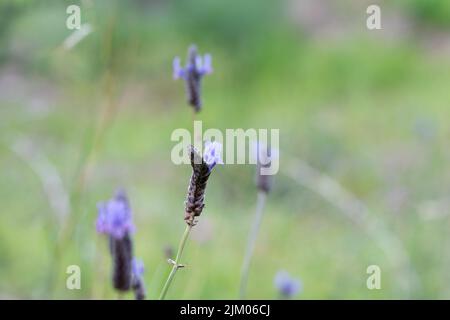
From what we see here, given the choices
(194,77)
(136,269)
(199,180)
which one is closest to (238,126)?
(194,77)

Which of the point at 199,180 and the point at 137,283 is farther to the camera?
the point at 137,283

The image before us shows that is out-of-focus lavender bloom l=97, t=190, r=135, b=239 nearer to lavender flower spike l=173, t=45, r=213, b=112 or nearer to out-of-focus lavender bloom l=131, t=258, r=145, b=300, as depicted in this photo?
out-of-focus lavender bloom l=131, t=258, r=145, b=300

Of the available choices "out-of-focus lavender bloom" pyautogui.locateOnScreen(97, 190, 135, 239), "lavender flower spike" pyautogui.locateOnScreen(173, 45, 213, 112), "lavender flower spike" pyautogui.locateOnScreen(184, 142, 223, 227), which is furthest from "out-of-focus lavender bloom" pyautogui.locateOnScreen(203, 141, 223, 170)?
"lavender flower spike" pyautogui.locateOnScreen(173, 45, 213, 112)

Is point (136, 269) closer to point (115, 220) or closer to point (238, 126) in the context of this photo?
point (115, 220)

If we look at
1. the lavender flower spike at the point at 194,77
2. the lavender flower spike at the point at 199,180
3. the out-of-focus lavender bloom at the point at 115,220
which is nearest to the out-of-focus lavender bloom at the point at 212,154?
the lavender flower spike at the point at 199,180

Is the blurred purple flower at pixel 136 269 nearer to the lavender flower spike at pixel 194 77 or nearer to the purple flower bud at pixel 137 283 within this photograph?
the purple flower bud at pixel 137 283
